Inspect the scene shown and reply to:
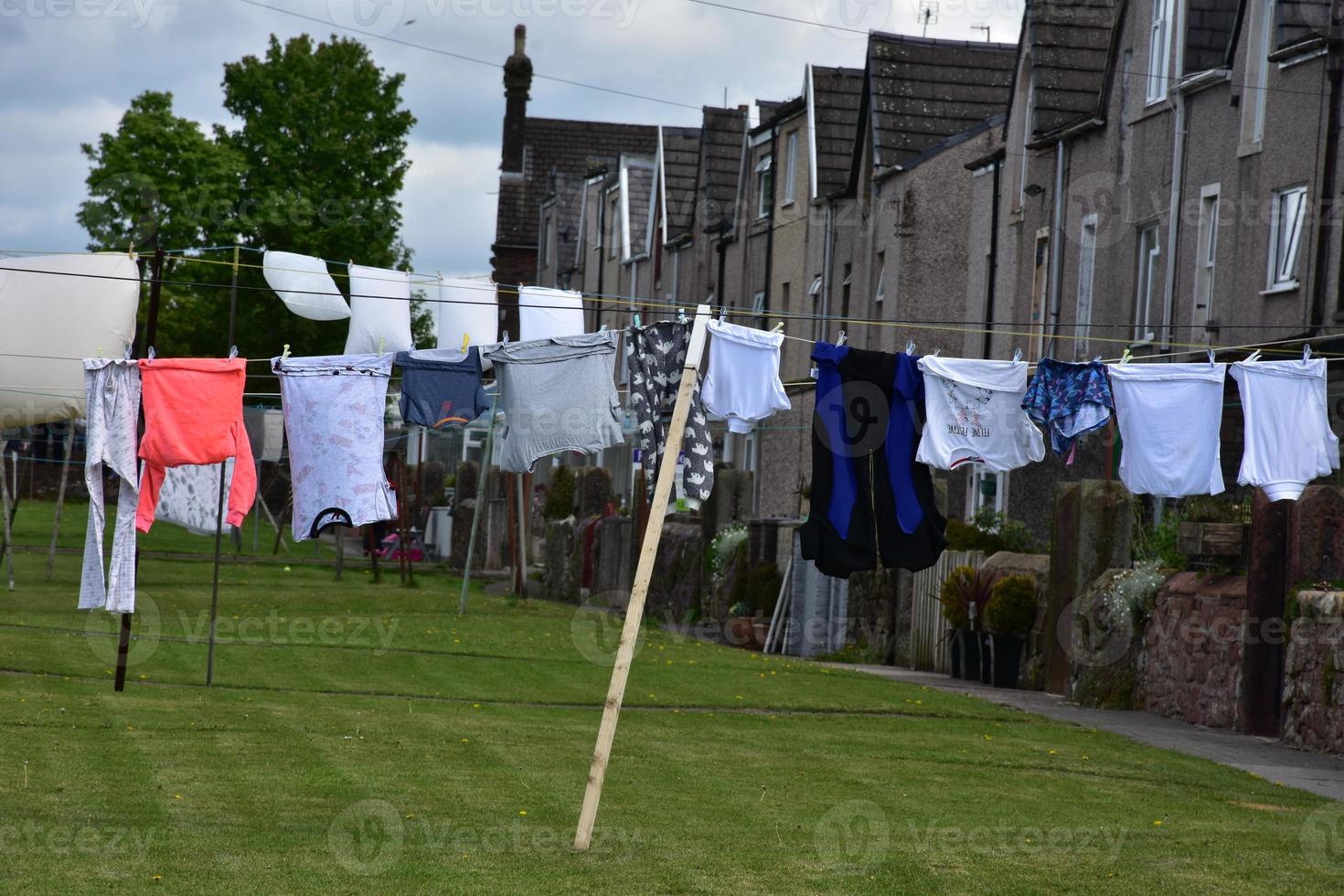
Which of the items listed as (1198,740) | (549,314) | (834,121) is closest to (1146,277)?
(1198,740)

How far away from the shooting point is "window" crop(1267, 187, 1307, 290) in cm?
1858

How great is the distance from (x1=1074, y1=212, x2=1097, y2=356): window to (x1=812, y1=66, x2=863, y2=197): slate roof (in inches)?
359

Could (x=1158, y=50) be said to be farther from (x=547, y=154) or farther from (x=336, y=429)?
(x=547, y=154)

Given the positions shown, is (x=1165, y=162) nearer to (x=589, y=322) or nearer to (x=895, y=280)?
(x=895, y=280)

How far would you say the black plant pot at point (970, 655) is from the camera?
68.9ft

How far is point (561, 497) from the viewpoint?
39500 millimetres

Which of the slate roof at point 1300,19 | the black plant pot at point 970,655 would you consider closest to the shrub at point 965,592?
the black plant pot at point 970,655

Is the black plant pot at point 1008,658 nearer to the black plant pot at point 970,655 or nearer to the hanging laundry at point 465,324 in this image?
the black plant pot at point 970,655

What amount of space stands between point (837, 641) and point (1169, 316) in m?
6.91

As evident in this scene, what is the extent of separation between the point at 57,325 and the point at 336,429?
4.80m

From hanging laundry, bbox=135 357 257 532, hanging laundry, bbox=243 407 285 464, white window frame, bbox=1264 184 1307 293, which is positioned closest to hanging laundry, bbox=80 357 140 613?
hanging laundry, bbox=135 357 257 532

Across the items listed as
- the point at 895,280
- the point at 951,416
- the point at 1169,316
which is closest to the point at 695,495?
the point at 951,416

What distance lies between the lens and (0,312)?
58.8ft

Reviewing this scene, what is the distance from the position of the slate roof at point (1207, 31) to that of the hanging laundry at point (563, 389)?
10.2m
